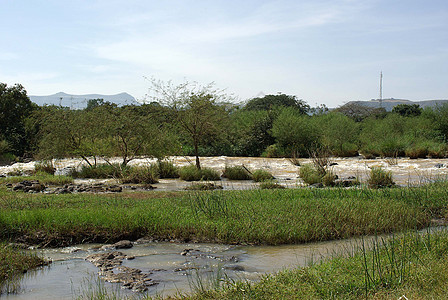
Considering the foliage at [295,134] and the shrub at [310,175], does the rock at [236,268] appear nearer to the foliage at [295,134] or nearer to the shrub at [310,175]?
the shrub at [310,175]

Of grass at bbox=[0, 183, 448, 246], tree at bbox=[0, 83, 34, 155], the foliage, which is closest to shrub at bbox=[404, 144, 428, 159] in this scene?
the foliage

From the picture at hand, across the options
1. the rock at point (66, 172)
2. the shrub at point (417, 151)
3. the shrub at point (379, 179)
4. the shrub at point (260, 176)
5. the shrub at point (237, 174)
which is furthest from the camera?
the shrub at point (417, 151)

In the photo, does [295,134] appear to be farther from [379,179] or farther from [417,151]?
[379,179]

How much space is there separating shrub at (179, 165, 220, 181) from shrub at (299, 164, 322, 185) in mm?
4805

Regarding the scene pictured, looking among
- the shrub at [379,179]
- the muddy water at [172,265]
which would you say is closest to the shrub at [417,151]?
the shrub at [379,179]

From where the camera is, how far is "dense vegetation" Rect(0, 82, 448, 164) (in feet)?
81.2

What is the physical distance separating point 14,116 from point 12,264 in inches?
1508

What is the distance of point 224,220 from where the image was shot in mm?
10773

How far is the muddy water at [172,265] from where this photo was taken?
7.38 m

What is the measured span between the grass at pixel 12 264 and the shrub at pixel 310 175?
13847mm

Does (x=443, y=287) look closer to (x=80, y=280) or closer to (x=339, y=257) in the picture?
(x=339, y=257)

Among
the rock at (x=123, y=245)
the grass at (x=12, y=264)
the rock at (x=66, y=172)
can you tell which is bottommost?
the rock at (x=123, y=245)

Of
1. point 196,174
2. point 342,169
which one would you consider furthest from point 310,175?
point 342,169

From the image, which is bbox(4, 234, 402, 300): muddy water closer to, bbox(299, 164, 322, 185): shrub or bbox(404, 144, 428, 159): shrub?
bbox(299, 164, 322, 185): shrub
